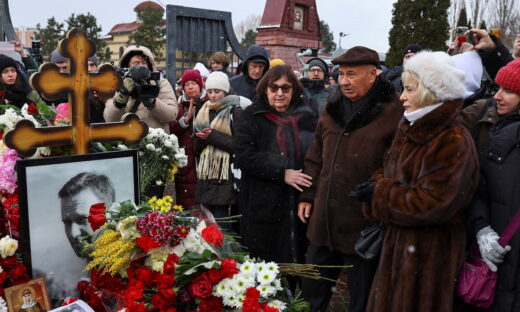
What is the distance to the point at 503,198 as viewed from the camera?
2346 mm

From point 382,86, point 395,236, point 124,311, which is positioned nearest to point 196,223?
point 124,311

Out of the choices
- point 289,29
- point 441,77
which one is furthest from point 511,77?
point 289,29

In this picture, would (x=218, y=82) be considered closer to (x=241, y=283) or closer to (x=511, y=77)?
(x=511, y=77)

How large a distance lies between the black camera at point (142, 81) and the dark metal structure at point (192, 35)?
341 cm

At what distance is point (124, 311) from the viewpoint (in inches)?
70.2

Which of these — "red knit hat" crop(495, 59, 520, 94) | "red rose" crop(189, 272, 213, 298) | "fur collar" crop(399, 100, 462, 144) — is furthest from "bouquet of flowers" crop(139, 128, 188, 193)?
"red knit hat" crop(495, 59, 520, 94)

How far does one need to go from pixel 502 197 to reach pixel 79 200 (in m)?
2.02

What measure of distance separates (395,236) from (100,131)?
1584mm

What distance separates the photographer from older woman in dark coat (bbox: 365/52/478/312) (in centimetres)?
228

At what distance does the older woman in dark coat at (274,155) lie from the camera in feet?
11.1

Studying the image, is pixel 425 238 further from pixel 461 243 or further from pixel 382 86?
pixel 382 86

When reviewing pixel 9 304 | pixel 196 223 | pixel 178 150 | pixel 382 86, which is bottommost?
pixel 9 304

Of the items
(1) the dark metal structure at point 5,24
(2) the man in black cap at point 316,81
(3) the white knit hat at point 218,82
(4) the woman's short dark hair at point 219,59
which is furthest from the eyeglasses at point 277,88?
(1) the dark metal structure at point 5,24

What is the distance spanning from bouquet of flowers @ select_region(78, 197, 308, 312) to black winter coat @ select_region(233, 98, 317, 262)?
55.2 inches
